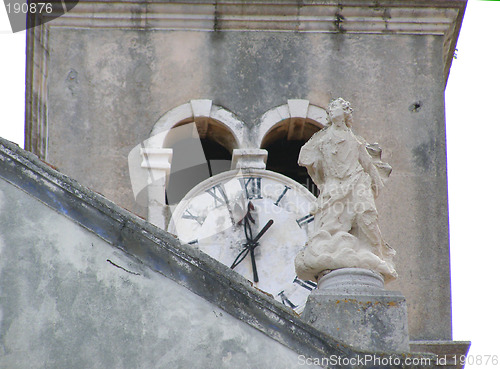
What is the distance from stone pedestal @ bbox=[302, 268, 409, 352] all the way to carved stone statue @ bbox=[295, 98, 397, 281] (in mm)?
506

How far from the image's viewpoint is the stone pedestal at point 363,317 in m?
9.83

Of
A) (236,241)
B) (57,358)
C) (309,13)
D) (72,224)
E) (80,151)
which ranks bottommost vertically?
(57,358)

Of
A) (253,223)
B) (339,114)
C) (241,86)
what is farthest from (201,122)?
(339,114)

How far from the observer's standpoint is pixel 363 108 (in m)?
16.9

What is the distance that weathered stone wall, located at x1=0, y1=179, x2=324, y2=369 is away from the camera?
29.8 feet

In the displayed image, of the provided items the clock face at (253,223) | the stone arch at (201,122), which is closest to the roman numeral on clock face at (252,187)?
the clock face at (253,223)

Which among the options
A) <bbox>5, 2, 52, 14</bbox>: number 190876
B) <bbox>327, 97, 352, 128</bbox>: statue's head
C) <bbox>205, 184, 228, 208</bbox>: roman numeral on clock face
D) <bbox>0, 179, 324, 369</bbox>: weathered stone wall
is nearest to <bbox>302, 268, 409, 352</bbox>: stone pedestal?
<bbox>0, 179, 324, 369</bbox>: weathered stone wall

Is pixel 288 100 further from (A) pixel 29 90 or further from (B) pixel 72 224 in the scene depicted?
(B) pixel 72 224

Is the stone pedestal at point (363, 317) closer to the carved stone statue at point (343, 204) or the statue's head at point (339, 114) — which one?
the carved stone statue at point (343, 204)

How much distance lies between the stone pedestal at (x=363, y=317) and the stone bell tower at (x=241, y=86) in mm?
6158

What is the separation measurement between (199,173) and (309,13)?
2.12 meters

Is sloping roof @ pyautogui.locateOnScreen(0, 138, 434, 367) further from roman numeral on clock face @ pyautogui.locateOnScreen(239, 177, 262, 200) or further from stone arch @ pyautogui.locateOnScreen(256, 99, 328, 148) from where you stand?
stone arch @ pyautogui.locateOnScreen(256, 99, 328, 148)

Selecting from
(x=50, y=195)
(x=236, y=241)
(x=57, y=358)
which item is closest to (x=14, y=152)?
(x=50, y=195)

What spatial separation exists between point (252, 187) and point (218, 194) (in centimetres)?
34
